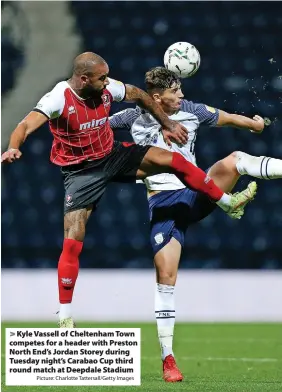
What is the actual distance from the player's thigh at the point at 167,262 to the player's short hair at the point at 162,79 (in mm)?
1007

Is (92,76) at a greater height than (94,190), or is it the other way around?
(92,76)

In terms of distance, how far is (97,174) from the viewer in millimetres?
7516

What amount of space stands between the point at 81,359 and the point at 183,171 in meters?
1.42

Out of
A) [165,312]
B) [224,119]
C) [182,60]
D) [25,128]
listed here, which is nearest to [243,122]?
[224,119]

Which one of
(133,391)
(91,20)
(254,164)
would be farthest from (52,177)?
(133,391)

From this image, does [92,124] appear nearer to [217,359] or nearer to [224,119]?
[224,119]

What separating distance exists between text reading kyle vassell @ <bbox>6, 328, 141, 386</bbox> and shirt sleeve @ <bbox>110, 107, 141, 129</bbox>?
69.1 inches

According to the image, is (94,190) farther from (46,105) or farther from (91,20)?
(91,20)

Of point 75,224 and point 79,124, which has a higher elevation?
point 79,124

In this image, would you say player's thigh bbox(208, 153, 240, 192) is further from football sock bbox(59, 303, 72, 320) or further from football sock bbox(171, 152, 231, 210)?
football sock bbox(59, 303, 72, 320)

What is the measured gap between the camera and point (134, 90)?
7.57m

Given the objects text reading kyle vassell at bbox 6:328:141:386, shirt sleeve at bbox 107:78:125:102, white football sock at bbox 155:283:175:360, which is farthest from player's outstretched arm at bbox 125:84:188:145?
text reading kyle vassell at bbox 6:328:141:386

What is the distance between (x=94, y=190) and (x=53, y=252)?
217 inches

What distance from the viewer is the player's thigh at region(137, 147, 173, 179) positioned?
7.45 metres
